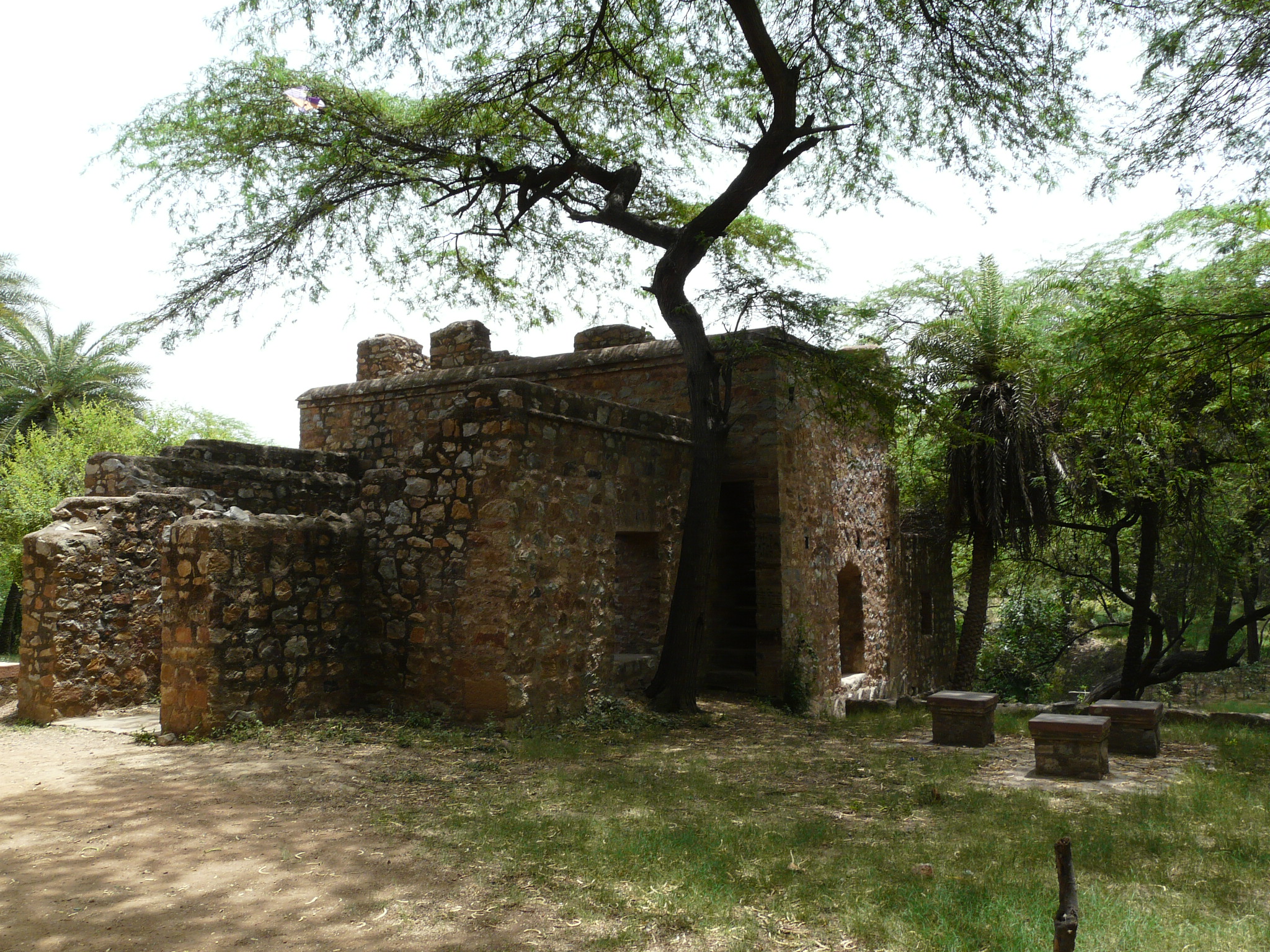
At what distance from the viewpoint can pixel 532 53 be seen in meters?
10.4

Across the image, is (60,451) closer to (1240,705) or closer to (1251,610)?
(1251,610)

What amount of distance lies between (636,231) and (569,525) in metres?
4.06

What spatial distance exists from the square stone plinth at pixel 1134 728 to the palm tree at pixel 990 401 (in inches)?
207

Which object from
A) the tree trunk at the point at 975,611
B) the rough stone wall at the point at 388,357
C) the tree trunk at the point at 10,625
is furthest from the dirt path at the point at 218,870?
the tree trunk at the point at 10,625

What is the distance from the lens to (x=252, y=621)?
725cm

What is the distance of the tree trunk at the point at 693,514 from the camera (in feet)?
30.5

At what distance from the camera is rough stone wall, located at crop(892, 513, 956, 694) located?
1562cm

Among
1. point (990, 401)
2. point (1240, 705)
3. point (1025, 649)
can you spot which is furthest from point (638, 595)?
point (1240, 705)

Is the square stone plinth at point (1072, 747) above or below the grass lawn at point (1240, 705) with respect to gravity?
above

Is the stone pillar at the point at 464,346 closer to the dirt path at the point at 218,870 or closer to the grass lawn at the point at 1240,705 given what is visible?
the dirt path at the point at 218,870

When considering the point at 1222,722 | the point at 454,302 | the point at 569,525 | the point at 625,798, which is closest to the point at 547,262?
the point at 454,302

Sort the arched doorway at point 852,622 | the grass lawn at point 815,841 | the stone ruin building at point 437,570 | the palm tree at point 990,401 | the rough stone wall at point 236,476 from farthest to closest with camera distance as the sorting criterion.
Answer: the arched doorway at point 852,622 < the palm tree at point 990,401 < the rough stone wall at point 236,476 < the stone ruin building at point 437,570 < the grass lawn at point 815,841

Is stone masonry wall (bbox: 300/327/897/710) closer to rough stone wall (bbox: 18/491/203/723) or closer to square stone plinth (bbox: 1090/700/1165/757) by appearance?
rough stone wall (bbox: 18/491/203/723)

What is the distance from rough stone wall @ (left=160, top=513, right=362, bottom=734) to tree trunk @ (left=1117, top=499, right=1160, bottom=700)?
→ 1156cm
